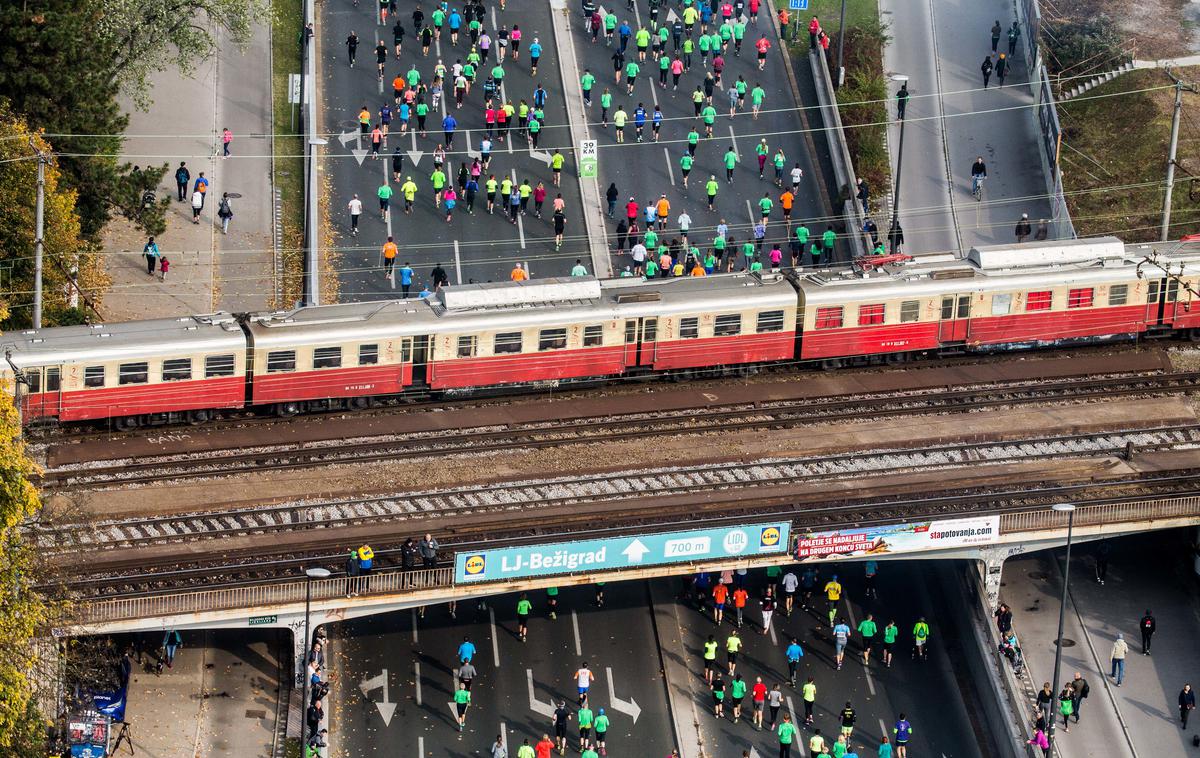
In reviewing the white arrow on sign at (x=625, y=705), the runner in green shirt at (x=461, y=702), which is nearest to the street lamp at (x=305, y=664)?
the runner in green shirt at (x=461, y=702)

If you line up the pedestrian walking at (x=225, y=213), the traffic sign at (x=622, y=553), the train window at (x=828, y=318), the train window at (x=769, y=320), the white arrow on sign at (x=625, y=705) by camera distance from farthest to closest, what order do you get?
the pedestrian walking at (x=225, y=213), the train window at (x=828, y=318), the train window at (x=769, y=320), the white arrow on sign at (x=625, y=705), the traffic sign at (x=622, y=553)

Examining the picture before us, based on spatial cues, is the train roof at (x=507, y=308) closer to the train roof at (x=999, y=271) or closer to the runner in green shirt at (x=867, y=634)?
the train roof at (x=999, y=271)

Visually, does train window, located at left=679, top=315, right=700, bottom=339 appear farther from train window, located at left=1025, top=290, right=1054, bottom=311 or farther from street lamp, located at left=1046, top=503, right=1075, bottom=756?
street lamp, located at left=1046, top=503, right=1075, bottom=756

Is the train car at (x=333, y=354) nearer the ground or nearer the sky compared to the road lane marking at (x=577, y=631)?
nearer the sky

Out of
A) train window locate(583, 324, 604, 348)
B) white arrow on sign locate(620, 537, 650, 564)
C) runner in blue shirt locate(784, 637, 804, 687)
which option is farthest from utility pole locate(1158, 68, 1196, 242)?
white arrow on sign locate(620, 537, 650, 564)

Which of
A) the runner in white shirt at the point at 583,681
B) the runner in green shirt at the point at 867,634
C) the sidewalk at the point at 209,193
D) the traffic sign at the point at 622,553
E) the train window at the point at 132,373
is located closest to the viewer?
the traffic sign at the point at 622,553

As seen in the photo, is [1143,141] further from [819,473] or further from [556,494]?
[556,494]

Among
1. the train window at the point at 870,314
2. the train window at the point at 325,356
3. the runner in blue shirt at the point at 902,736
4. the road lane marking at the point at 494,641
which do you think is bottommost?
the runner in blue shirt at the point at 902,736
